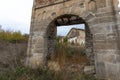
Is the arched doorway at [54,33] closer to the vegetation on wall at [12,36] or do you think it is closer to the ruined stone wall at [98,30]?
the ruined stone wall at [98,30]

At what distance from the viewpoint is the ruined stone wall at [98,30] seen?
4.20 meters

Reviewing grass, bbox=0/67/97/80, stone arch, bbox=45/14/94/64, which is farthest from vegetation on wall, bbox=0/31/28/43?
grass, bbox=0/67/97/80

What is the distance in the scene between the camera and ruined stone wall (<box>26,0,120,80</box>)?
420cm

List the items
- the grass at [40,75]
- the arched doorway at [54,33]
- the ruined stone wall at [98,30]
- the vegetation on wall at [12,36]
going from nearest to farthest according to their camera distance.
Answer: the ruined stone wall at [98,30], the grass at [40,75], the arched doorway at [54,33], the vegetation on wall at [12,36]

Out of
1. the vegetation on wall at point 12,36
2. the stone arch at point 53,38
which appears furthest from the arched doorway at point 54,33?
the vegetation on wall at point 12,36

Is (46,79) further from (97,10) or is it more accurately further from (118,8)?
(118,8)

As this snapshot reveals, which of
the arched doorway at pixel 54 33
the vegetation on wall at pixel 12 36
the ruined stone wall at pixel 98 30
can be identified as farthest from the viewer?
the vegetation on wall at pixel 12 36

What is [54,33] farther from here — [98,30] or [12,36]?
[12,36]

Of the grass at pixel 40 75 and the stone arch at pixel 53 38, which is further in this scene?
the stone arch at pixel 53 38

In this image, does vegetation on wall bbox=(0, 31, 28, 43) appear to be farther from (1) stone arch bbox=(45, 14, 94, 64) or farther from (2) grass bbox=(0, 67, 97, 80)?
(2) grass bbox=(0, 67, 97, 80)

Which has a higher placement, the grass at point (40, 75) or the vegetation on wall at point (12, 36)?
the vegetation on wall at point (12, 36)

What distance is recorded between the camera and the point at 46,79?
5102 mm

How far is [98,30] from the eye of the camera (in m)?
4.61

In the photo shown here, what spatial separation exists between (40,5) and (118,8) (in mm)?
3442
